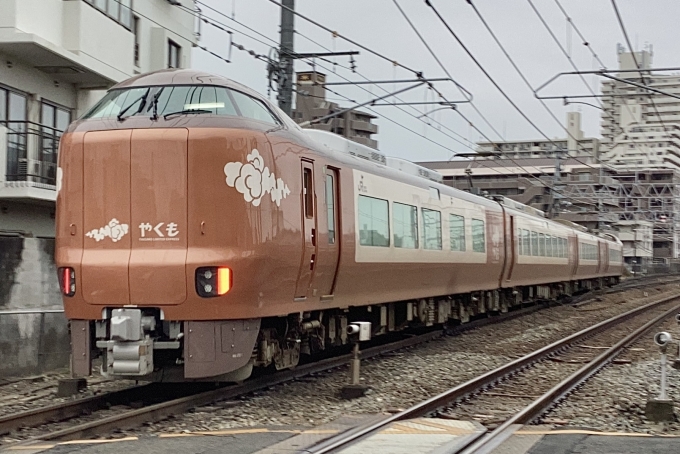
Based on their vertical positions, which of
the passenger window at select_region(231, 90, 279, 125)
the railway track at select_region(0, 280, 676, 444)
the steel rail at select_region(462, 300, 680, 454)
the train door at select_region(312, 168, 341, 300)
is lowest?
the steel rail at select_region(462, 300, 680, 454)

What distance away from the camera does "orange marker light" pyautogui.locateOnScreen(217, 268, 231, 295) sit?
8422 millimetres

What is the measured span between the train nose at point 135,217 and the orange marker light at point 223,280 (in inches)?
13.1

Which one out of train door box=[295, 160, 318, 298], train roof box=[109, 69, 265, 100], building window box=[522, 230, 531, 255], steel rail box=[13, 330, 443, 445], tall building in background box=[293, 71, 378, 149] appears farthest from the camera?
building window box=[522, 230, 531, 255]

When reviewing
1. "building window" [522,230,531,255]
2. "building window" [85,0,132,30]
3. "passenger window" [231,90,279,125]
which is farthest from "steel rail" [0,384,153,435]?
"building window" [522,230,531,255]

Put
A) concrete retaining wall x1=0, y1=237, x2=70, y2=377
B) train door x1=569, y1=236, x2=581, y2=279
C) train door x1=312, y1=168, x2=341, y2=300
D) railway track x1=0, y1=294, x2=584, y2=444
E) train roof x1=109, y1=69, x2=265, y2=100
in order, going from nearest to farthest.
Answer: railway track x1=0, y1=294, x2=584, y2=444 → train roof x1=109, y1=69, x2=265, y2=100 → train door x1=312, y1=168, x2=341, y2=300 → concrete retaining wall x1=0, y1=237, x2=70, y2=377 → train door x1=569, y1=236, x2=581, y2=279

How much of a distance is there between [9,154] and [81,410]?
23.5 feet

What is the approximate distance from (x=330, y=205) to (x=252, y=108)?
1.84 meters

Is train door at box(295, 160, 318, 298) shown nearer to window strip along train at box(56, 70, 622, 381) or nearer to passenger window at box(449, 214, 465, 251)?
window strip along train at box(56, 70, 622, 381)

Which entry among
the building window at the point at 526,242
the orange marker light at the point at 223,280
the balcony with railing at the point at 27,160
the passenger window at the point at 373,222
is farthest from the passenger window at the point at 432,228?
the building window at the point at 526,242

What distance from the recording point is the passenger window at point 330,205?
34.7 ft

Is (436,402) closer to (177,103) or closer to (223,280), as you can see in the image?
(223,280)

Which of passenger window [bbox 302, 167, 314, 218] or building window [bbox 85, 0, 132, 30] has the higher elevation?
building window [bbox 85, 0, 132, 30]

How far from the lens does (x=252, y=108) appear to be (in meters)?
9.34

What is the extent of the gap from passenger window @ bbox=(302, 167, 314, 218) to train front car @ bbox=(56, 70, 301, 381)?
75 cm
